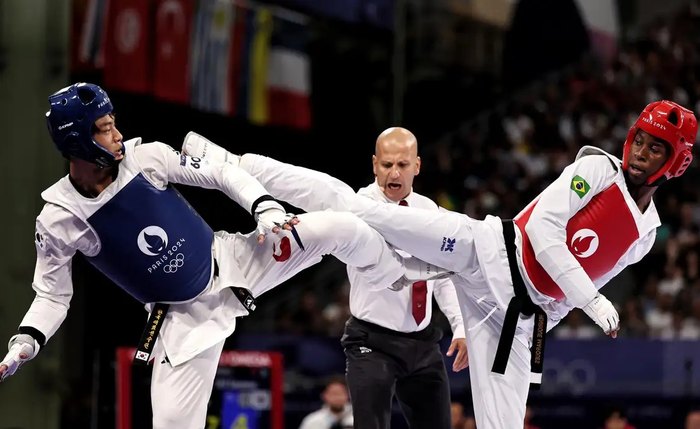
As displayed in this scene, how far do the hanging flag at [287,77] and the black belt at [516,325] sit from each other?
9842 millimetres

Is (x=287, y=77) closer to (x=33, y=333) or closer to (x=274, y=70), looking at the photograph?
(x=274, y=70)

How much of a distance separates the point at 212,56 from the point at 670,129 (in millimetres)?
9458

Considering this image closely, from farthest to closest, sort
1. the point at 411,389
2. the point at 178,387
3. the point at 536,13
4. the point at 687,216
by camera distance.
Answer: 1. the point at 536,13
2. the point at 687,216
3. the point at 411,389
4. the point at 178,387

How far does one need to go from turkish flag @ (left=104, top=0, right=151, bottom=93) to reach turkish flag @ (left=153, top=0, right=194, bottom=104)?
0.16m

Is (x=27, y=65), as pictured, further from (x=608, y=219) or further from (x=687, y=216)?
(x=687, y=216)

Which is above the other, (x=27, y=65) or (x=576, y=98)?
(x=576, y=98)

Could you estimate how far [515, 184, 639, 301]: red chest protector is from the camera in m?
6.12

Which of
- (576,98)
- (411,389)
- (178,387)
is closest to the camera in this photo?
(178,387)

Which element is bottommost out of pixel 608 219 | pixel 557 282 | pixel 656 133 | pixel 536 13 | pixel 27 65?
pixel 557 282

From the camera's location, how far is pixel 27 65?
29.2 ft

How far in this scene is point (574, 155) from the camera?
52.2ft

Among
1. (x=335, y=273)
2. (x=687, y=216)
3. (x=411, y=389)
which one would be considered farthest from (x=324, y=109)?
(x=411, y=389)

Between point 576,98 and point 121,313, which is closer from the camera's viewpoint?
point 121,313

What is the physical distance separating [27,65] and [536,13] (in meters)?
11.8
